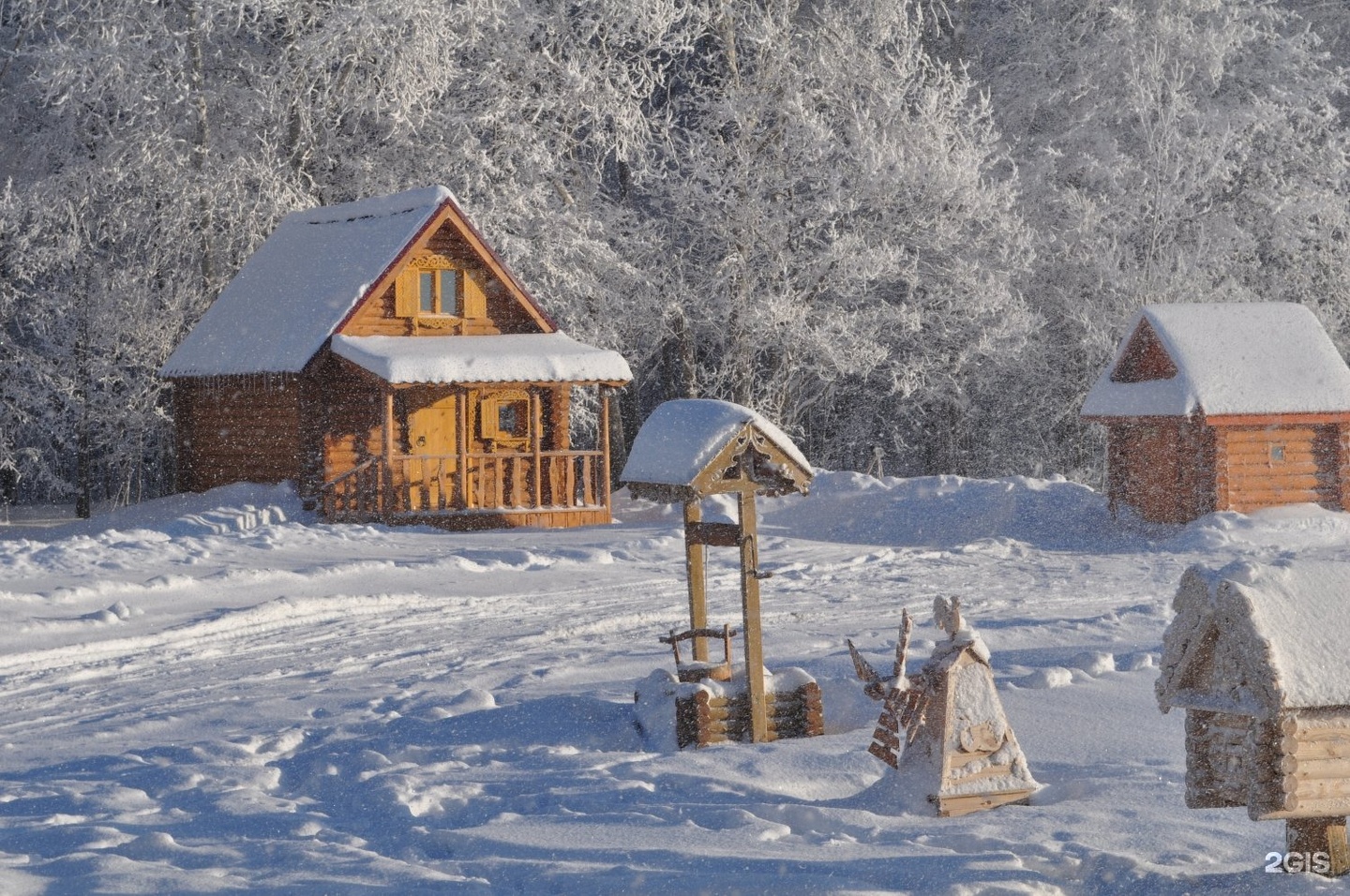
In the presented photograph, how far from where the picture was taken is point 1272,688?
6.31 m

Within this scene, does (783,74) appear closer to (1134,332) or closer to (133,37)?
(1134,332)

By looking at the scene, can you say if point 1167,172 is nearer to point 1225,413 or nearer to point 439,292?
point 1225,413

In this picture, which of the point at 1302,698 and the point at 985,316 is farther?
the point at 985,316

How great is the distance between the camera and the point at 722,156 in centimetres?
3319

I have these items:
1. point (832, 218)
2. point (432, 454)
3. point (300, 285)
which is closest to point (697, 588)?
point (432, 454)

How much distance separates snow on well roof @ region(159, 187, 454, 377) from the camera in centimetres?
2598

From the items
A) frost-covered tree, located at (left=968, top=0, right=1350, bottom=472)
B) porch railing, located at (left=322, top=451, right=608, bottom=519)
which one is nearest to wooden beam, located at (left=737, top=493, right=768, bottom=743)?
porch railing, located at (left=322, top=451, right=608, bottom=519)

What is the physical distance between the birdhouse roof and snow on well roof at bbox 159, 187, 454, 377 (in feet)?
0.07

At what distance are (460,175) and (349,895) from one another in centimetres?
2464

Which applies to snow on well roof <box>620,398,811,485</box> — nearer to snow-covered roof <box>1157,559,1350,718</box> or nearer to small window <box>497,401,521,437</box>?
snow-covered roof <box>1157,559,1350,718</box>

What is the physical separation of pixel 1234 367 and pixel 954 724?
1790 cm

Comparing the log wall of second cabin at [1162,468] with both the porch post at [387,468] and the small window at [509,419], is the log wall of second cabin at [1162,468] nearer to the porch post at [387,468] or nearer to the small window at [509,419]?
the small window at [509,419]

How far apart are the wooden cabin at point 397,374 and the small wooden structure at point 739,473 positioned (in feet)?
45.0

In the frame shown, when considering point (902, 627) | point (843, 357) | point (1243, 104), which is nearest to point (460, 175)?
point (843, 357)
